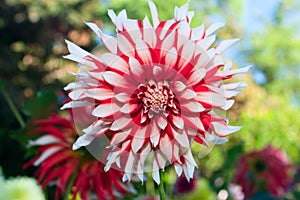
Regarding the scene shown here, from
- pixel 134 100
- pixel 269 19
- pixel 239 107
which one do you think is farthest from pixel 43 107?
pixel 269 19

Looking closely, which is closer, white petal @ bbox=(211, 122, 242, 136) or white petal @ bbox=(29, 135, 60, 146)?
white petal @ bbox=(211, 122, 242, 136)

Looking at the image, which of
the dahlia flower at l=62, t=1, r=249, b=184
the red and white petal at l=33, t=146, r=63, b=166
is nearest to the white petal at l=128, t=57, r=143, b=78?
the dahlia flower at l=62, t=1, r=249, b=184

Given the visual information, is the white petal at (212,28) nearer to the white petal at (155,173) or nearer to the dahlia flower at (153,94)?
the dahlia flower at (153,94)

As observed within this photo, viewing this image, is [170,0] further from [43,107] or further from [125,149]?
[125,149]

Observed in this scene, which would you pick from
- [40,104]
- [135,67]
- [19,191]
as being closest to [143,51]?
[135,67]

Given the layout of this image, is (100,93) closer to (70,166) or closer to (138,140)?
(138,140)

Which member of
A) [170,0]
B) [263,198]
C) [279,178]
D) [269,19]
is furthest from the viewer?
[269,19]

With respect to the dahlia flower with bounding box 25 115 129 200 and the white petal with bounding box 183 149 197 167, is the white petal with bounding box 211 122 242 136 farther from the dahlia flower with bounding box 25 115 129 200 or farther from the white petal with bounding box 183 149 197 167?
the dahlia flower with bounding box 25 115 129 200
